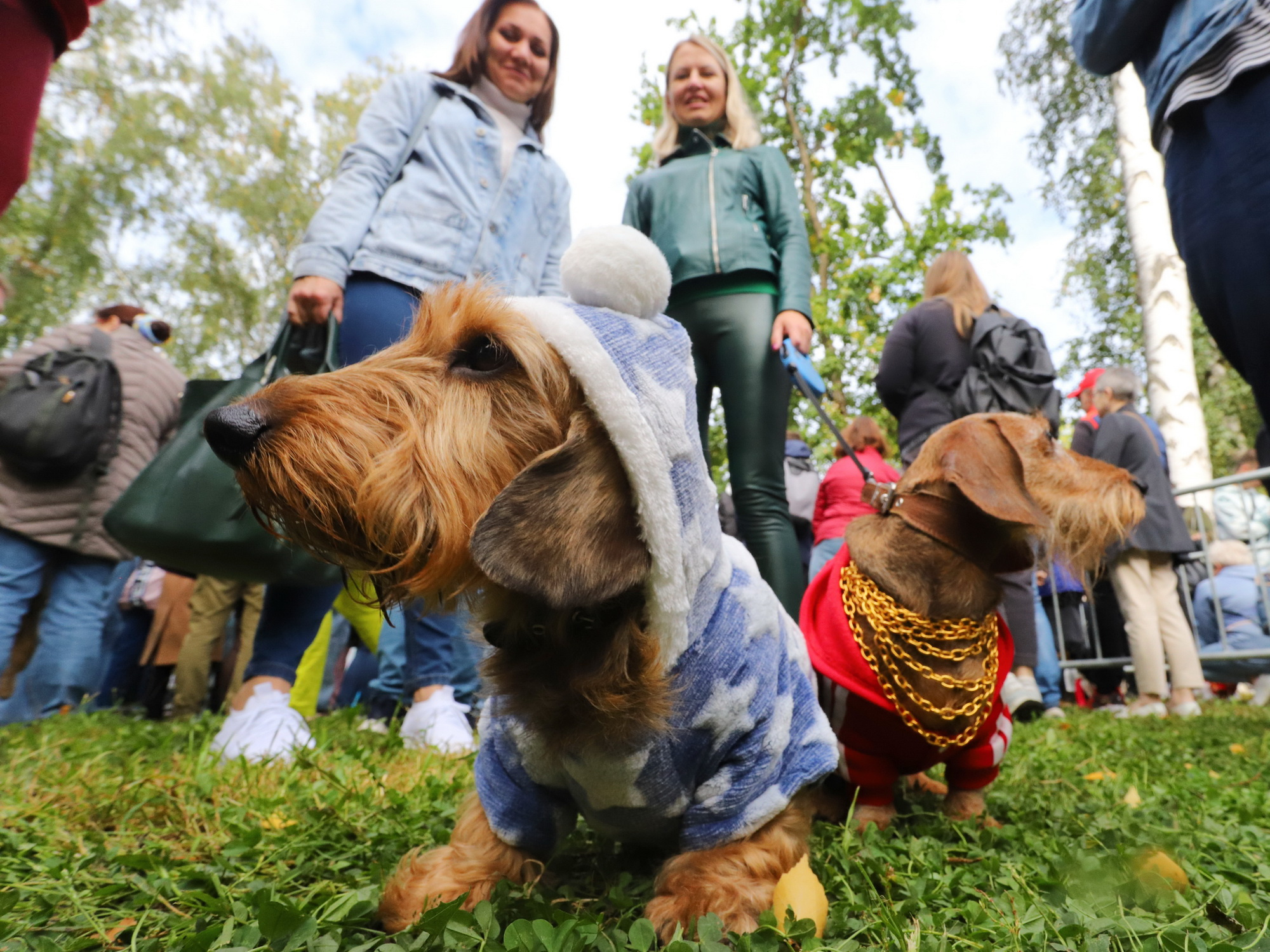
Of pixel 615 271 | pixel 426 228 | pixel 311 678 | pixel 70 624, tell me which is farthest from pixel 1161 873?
pixel 70 624

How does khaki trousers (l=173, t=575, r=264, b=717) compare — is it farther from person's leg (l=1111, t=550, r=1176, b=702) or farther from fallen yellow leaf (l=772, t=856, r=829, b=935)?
person's leg (l=1111, t=550, r=1176, b=702)

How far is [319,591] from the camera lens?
327cm

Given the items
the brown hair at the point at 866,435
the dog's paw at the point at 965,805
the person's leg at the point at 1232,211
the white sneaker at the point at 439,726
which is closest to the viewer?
the person's leg at the point at 1232,211

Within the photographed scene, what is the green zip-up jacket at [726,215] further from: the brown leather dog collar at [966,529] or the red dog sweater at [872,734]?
the red dog sweater at [872,734]

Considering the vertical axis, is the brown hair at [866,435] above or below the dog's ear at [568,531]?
above

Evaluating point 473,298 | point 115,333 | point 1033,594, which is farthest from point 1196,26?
point 115,333

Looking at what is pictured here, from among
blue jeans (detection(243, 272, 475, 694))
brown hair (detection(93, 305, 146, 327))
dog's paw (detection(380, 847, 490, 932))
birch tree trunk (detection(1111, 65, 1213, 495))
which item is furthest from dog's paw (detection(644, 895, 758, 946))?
birch tree trunk (detection(1111, 65, 1213, 495))

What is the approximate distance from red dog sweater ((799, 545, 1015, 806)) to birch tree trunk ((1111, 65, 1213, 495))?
977cm

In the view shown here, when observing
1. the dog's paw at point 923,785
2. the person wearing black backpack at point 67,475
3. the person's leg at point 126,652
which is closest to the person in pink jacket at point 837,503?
the dog's paw at point 923,785

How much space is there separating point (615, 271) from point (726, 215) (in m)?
2.61

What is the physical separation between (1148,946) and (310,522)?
5.25ft

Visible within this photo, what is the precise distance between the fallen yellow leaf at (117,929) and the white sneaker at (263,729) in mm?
1289

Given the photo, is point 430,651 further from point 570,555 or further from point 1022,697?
point 1022,697

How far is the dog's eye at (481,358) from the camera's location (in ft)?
5.19
